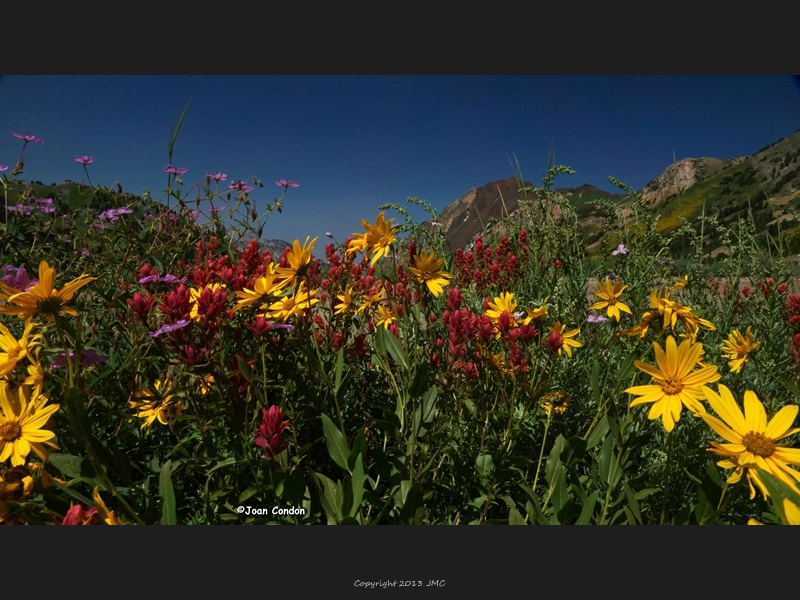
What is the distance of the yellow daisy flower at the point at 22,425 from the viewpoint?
90cm

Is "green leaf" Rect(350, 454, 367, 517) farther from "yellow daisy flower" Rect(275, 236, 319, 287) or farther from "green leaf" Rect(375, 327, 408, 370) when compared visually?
"yellow daisy flower" Rect(275, 236, 319, 287)

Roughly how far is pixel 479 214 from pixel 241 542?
160 centimetres

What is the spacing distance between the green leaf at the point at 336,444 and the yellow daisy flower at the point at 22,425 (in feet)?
1.83

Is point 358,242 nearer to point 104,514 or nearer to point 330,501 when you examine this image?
point 330,501

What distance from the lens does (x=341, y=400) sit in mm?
1291

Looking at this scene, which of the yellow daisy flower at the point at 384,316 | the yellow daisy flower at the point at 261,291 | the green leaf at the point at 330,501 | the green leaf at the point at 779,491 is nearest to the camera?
the green leaf at the point at 779,491

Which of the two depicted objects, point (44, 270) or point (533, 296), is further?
point (533, 296)

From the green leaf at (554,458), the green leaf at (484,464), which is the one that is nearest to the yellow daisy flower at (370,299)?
the green leaf at (484,464)

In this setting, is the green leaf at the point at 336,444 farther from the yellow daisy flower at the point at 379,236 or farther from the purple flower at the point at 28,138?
the purple flower at the point at 28,138

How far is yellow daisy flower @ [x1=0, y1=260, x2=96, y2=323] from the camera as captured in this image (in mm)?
850

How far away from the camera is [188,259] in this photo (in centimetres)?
221

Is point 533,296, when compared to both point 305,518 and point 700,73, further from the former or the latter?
point 305,518

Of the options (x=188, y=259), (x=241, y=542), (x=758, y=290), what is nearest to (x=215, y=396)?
(x=241, y=542)

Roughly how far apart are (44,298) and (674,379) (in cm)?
127
